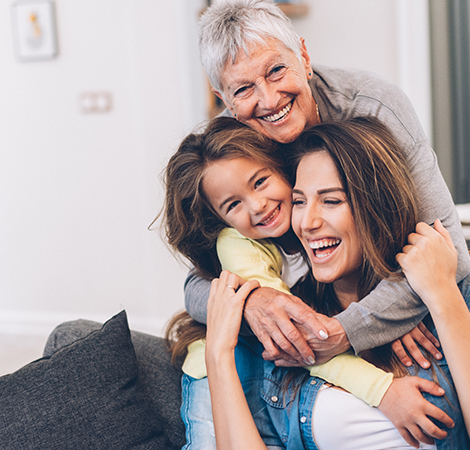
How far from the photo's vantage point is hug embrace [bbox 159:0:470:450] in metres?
1.15

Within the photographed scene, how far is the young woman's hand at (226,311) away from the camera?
49.0 inches

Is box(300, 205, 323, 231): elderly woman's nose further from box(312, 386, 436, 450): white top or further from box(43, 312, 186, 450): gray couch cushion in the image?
box(43, 312, 186, 450): gray couch cushion

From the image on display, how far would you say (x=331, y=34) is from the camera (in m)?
3.21

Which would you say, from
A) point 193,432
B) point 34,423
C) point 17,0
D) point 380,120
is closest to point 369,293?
point 380,120

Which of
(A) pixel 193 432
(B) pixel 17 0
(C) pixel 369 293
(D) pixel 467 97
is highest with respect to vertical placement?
(B) pixel 17 0

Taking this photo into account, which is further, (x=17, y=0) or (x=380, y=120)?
(x=17, y=0)

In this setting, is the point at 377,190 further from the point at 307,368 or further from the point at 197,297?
the point at 197,297

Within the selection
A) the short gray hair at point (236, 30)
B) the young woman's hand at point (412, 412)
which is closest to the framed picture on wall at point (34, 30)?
the short gray hair at point (236, 30)

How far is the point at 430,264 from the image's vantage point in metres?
1.16

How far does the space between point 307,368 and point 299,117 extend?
65cm

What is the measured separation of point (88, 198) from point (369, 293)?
2571 millimetres

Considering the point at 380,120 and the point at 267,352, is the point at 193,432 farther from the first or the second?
the point at 380,120

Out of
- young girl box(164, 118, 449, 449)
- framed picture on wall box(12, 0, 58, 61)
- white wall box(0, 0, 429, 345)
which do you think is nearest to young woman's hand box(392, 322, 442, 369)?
young girl box(164, 118, 449, 449)

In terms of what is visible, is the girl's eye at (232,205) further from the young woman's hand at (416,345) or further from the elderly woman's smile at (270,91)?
the young woman's hand at (416,345)
